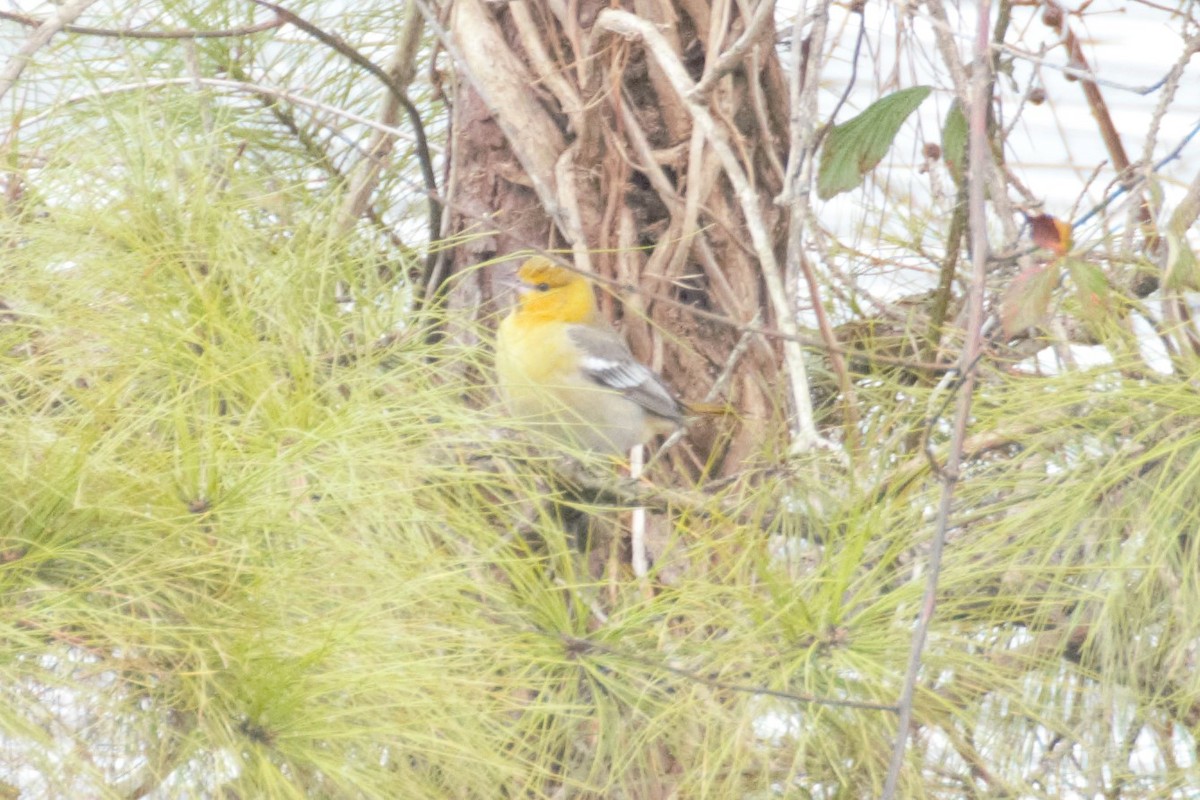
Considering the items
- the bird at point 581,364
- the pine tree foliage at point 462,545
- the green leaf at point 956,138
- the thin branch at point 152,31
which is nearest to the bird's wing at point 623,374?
the bird at point 581,364

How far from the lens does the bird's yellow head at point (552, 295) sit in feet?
6.69

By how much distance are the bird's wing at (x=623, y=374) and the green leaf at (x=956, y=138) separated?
0.38 meters

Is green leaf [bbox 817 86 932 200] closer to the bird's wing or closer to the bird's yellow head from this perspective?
the bird's wing

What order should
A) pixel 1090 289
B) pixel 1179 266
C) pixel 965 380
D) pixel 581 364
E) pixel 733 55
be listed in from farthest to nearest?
1. pixel 581 364
2. pixel 733 55
3. pixel 1179 266
4. pixel 1090 289
5. pixel 965 380

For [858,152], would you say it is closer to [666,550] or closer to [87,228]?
[666,550]

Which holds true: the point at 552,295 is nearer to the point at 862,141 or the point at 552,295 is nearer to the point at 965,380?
the point at 862,141

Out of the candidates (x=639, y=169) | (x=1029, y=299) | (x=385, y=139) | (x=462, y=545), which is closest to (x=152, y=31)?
(x=385, y=139)

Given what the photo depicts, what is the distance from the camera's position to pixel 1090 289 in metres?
1.10

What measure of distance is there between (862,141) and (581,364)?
53 cm

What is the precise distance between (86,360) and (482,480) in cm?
32

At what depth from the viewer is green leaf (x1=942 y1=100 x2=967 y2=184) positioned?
1.63 m

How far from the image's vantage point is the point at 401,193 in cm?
182

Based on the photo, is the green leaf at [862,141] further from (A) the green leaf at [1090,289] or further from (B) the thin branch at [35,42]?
(B) the thin branch at [35,42]

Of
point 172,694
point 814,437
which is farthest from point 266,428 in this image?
point 814,437
